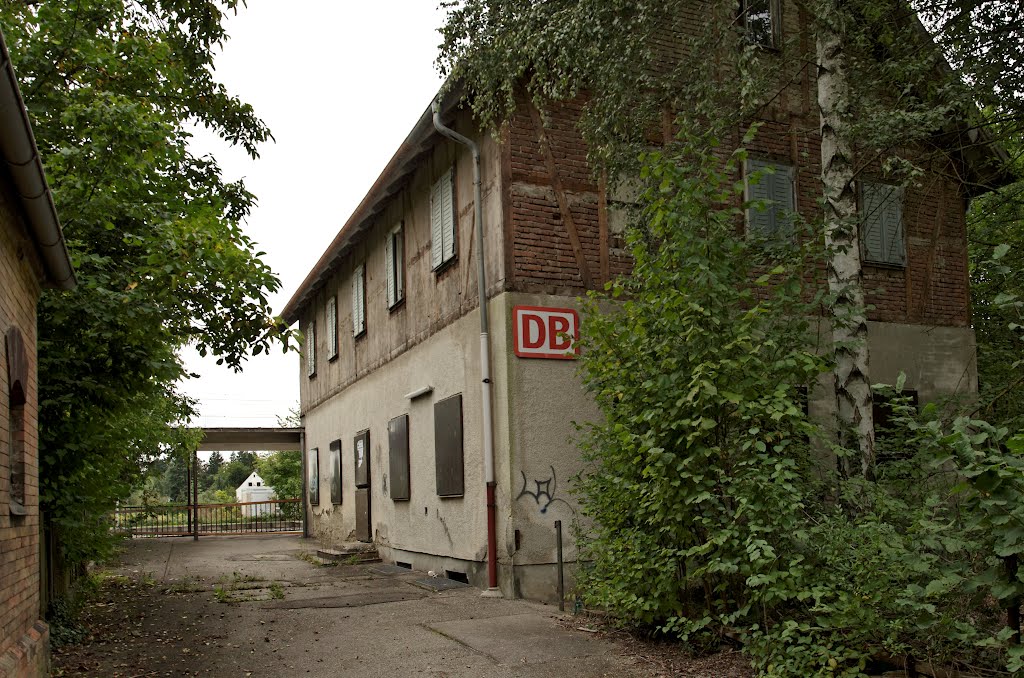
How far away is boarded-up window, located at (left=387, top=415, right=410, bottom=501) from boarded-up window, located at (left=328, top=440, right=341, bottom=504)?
456cm

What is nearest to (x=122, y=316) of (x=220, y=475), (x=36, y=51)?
(x=36, y=51)

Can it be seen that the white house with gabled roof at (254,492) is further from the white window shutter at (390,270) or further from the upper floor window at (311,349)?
the white window shutter at (390,270)

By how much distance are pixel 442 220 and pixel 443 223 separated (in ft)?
0.25

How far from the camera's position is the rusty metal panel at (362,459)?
1716 centimetres

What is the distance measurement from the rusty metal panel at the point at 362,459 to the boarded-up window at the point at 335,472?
5.55 feet

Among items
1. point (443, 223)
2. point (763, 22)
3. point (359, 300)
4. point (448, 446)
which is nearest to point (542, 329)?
point (448, 446)

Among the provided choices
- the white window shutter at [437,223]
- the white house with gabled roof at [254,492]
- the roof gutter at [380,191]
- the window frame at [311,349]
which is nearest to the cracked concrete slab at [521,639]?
the roof gutter at [380,191]

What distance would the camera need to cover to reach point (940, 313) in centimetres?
1379

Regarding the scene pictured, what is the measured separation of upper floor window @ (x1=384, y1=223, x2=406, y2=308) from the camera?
15.0 metres

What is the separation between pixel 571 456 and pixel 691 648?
3947 mm

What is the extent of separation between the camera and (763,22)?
11273 millimetres

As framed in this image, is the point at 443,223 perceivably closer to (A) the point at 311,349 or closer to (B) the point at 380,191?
(B) the point at 380,191

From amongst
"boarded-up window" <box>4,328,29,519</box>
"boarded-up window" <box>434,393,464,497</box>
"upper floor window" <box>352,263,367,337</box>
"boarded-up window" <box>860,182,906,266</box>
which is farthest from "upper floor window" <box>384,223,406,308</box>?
"boarded-up window" <box>4,328,29,519</box>

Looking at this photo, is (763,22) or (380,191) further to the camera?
(380,191)
